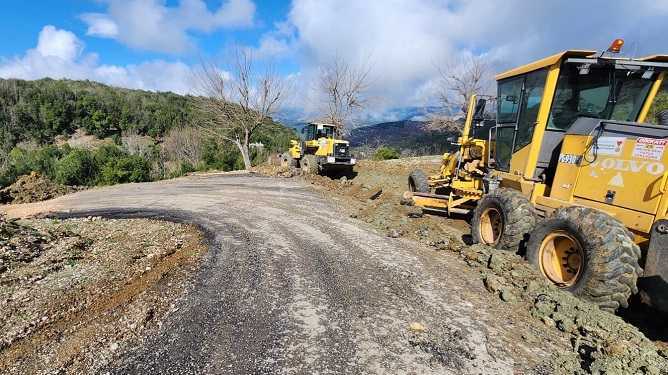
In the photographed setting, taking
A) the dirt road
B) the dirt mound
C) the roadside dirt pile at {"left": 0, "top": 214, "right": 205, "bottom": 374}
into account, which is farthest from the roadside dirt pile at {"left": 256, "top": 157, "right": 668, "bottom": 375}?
the dirt mound

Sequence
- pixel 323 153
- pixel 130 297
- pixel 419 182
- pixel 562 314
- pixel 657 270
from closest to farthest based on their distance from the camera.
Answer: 1. pixel 657 270
2. pixel 562 314
3. pixel 130 297
4. pixel 419 182
5. pixel 323 153

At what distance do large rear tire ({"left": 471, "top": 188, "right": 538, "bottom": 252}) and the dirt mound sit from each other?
15.1m

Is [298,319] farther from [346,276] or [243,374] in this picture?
[346,276]

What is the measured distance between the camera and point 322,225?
24.6 feet

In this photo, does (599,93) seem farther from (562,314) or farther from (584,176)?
(562,314)

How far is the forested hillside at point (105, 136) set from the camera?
22.8 meters

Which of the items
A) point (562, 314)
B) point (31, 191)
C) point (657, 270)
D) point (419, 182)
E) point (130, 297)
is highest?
point (657, 270)

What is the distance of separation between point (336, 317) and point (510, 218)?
10.2 ft

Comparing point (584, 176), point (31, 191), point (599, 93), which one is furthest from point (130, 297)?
point (31, 191)

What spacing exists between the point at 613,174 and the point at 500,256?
5.69 feet

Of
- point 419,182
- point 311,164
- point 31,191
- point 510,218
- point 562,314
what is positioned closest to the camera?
point 562,314

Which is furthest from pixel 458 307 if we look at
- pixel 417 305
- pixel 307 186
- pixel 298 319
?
pixel 307 186

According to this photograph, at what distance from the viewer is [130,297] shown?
3.97m

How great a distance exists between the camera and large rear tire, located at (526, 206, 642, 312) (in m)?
3.62
